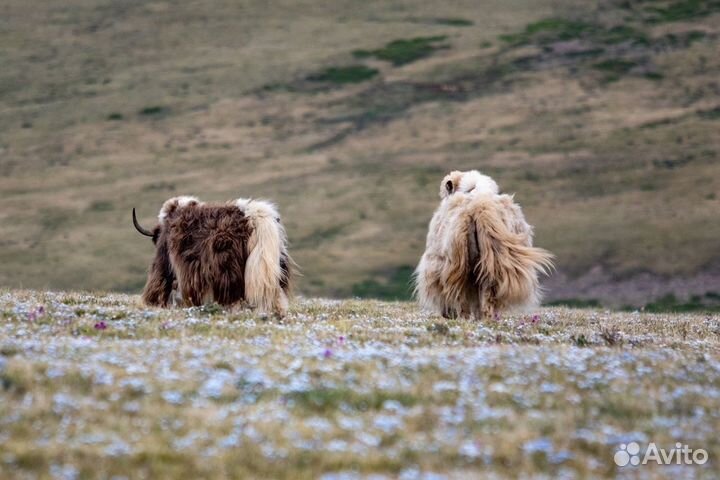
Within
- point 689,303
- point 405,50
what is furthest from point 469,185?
point 405,50

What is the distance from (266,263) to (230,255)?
0.43 meters

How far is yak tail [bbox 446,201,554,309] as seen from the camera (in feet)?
37.6

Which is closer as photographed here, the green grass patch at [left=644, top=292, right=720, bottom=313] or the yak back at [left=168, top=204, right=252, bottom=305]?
the yak back at [left=168, top=204, right=252, bottom=305]

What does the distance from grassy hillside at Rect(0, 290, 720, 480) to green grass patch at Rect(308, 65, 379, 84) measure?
4700cm

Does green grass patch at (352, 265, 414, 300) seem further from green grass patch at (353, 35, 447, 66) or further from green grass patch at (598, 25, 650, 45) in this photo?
green grass patch at (598, 25, 650, 45)

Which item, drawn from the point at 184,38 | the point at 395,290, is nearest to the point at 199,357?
the point at 395,290

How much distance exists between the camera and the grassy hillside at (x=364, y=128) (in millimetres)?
36688

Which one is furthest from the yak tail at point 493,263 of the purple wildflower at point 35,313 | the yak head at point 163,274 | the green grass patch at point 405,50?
the green grass patch at point 405,50

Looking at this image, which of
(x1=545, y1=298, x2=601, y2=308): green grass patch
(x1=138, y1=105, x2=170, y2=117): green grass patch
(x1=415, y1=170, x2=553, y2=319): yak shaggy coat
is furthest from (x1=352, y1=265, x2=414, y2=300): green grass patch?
(x1=138, y1=105, x2=170, y2=117): green grass patch

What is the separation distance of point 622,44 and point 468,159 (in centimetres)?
1750

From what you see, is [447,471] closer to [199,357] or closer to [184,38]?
[199,357]

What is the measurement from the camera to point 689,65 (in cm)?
5284

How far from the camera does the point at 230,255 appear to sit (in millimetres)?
11516

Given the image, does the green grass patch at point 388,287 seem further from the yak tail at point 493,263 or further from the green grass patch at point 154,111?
the yak tail at point 493,263
